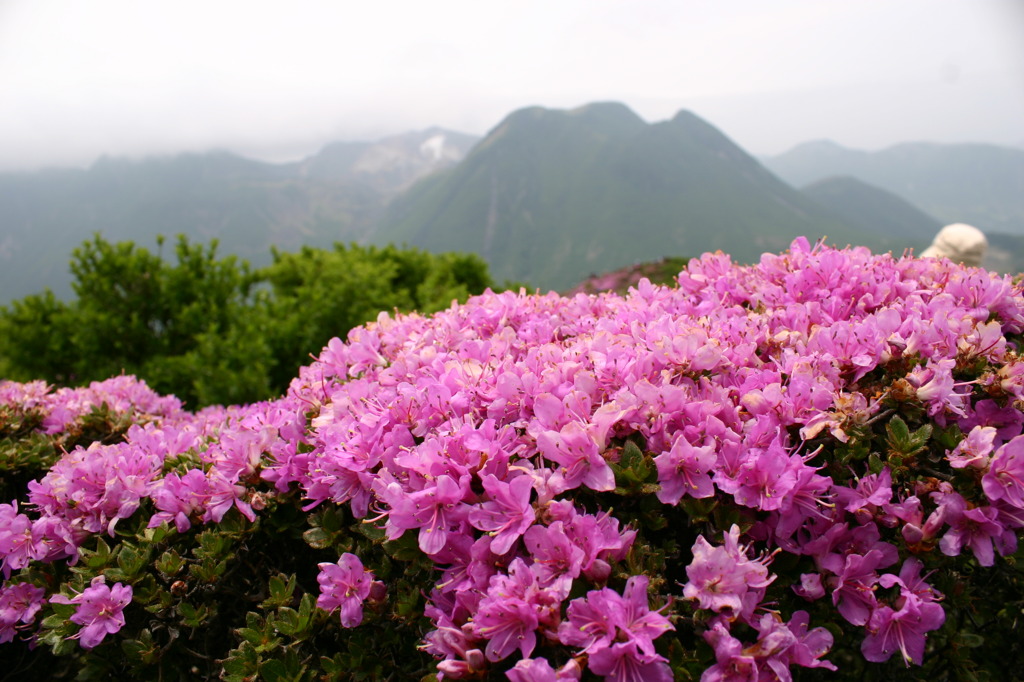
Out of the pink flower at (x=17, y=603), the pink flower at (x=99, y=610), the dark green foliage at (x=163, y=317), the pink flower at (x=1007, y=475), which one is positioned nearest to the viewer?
the pink flower at (x=1007, y=475)

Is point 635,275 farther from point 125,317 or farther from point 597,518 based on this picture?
point 597,518

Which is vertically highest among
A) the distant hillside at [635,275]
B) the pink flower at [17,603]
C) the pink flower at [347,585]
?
the pink flower at [347,585]

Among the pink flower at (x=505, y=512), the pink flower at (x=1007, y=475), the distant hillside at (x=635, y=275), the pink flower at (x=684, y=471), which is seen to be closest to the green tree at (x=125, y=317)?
the pink flower at (x=505, y=512)

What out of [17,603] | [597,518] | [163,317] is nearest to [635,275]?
[163,317]

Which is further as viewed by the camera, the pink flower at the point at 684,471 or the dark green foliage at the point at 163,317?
the dark green foliage at the point at 163,317

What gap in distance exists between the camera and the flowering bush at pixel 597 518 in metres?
1.54

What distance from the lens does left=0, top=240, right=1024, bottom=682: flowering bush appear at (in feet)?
5.04

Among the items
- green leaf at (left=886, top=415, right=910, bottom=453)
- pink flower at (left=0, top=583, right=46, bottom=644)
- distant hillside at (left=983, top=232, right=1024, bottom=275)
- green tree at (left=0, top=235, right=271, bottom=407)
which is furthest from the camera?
distant hillside at (left=983, top=232, right=1024, bottom=275)

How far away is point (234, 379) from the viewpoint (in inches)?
277

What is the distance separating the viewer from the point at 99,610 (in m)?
2.09

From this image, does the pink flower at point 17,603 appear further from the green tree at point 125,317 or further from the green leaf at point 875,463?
the green tree at point 125,317

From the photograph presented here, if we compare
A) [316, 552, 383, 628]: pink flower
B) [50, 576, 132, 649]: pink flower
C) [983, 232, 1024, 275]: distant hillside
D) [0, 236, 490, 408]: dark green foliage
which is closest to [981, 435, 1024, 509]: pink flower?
[316, 552, 383, 628]: pink flower

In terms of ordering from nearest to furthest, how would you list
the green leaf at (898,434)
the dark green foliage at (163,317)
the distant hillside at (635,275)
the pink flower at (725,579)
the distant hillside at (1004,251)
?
the pink flower at (725,579)
the green leaf at (898,434)
the dark green foliage at (163,317)
the distant hillside at (635,275)
the distant hillside at (1004,251)

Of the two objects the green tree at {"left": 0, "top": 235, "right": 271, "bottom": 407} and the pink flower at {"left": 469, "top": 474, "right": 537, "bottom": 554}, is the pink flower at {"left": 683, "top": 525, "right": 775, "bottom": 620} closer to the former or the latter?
the pink flower at {"left": 469, "top": 474, "right": 537, "bottom": 554}
